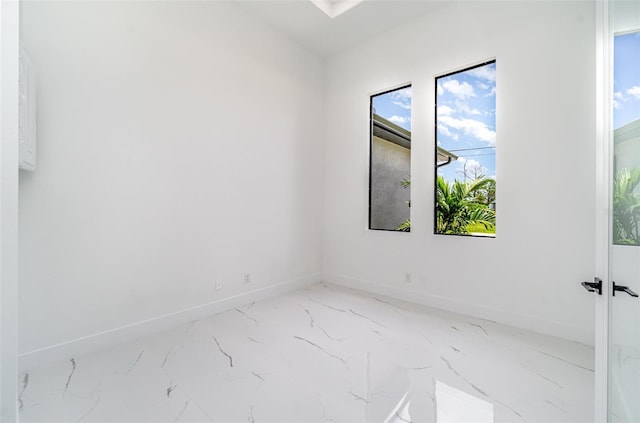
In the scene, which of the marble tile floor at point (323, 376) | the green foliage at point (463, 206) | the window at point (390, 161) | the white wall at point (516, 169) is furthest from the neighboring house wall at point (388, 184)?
the marble tile floor at point (323, 376)

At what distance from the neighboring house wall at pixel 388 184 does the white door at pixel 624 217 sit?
2390 mm

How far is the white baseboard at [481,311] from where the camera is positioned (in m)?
2.41

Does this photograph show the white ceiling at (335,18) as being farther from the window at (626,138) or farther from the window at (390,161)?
the window at (626,138)

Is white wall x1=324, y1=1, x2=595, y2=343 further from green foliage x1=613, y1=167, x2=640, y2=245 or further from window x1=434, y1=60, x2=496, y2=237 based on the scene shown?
green foliage x1=613, y1=167, x2=640, y2=245

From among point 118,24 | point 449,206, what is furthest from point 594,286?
point 118,24

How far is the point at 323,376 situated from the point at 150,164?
7.63 ft

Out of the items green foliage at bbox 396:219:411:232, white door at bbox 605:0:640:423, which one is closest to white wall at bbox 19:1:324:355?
green foliage at bbox 396:219:411:232

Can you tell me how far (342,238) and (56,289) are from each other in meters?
3.09

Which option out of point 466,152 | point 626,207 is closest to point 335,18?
point 466,152

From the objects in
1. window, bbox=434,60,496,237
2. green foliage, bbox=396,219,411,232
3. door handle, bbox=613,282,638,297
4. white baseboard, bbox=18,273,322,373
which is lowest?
white baseboard, bbox=18,273,322,373

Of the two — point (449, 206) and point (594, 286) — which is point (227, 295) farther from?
point (594, 286)

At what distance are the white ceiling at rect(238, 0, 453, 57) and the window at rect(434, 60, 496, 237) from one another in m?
0.91

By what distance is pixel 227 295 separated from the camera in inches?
123

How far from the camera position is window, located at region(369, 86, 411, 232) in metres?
3.59
